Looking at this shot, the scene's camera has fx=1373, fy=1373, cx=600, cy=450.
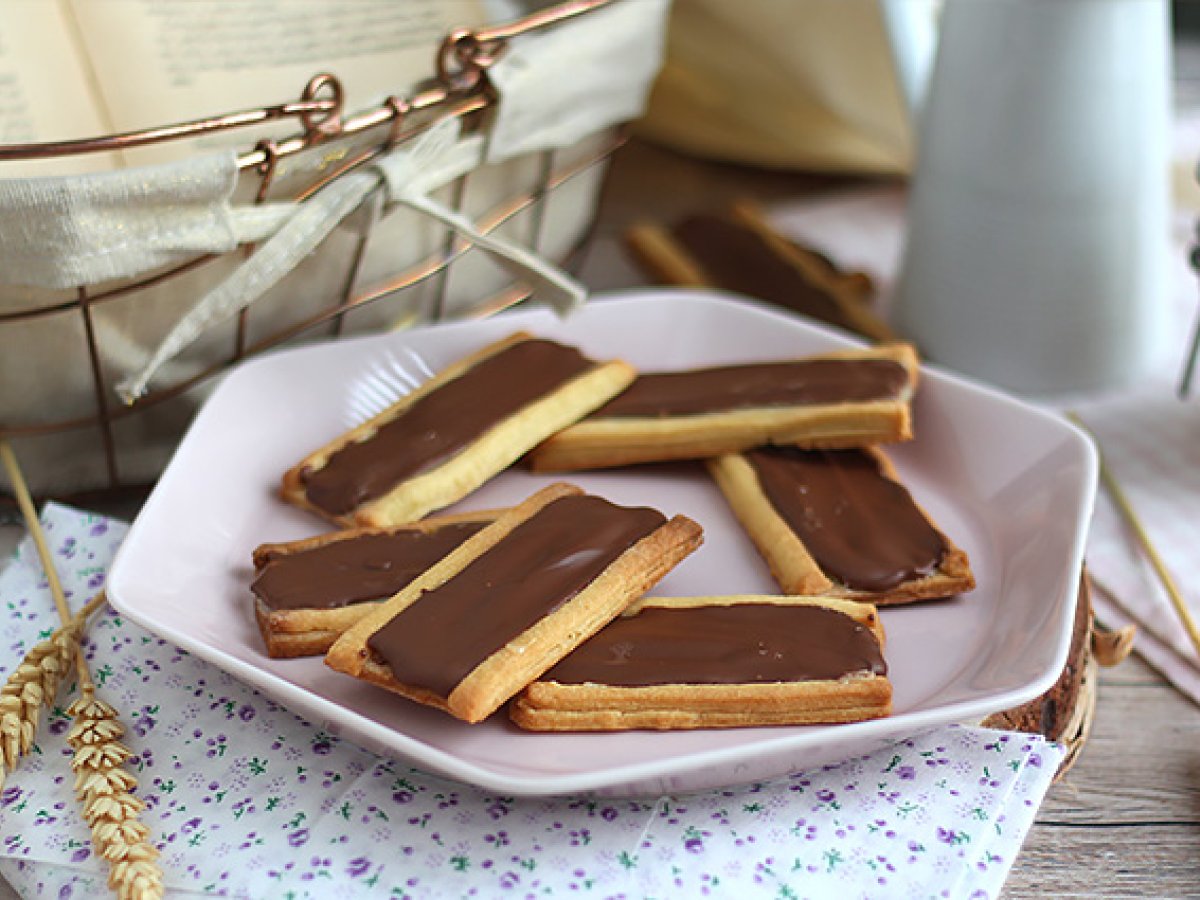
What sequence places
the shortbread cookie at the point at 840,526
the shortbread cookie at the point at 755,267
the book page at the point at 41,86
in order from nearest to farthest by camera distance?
the shortbread cookie at the point at 840,526 < the book page at the point at 41,86 < the shortbread cookie at the point at 755,267

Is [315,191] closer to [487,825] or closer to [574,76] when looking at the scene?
[574,76]

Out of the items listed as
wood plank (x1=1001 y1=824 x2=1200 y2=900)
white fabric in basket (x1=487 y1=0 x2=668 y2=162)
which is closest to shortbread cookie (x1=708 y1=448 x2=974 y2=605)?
wood plank (x1=1001 y1=824 x2=1200 y2=900)

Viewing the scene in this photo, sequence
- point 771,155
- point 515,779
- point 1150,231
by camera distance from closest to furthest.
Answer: point 515,779 → point 1150,231 → point 771,155

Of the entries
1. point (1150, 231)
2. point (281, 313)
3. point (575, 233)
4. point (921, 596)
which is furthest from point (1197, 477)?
point (281, 313)

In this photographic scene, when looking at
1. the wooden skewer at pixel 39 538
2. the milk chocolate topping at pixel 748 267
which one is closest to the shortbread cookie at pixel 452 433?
the wooden skewer at pixel 39 538

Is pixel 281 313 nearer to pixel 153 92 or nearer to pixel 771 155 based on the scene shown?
pixel 153 92

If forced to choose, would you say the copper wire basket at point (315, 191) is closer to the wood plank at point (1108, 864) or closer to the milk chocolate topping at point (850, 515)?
the milk chocolate topping at point (850, 515)

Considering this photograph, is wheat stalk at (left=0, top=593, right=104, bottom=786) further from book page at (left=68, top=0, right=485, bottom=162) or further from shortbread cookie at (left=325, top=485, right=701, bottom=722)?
book page at (left=68, top=0, right=485, bottom=162)
